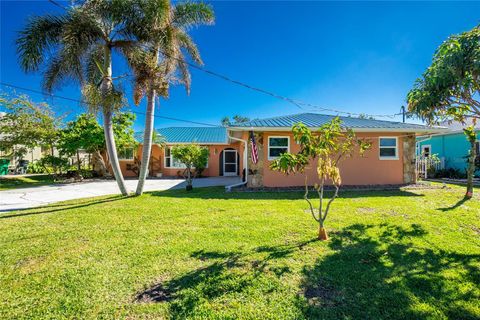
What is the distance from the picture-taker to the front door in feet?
70.0

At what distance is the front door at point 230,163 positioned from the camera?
21.3m

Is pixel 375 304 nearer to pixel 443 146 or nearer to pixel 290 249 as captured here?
pixel 290 249

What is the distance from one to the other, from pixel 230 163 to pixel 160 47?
43.2ft

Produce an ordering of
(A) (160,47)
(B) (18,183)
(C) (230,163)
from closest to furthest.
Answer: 1. (A) (160,47)
2. (B) (18,183)
3. (C) (230,163)

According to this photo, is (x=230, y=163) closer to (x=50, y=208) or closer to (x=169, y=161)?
(x=169, y=161)

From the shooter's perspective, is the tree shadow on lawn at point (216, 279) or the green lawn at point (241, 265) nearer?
the green lawn at point (241, 265)

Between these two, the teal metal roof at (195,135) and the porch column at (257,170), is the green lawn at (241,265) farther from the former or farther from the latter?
the teal metal roof at (195,135)

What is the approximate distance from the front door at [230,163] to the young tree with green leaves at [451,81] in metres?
17.1

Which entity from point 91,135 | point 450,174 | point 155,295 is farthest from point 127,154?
point 450,174

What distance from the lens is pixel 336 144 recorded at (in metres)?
4.82

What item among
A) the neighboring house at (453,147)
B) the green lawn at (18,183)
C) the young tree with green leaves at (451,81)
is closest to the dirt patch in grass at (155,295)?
the young tree with green leaves at (451,81)

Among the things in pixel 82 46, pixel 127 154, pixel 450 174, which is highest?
pixel 82 46

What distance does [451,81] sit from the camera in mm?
4148

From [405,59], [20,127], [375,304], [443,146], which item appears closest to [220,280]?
[375,304]
